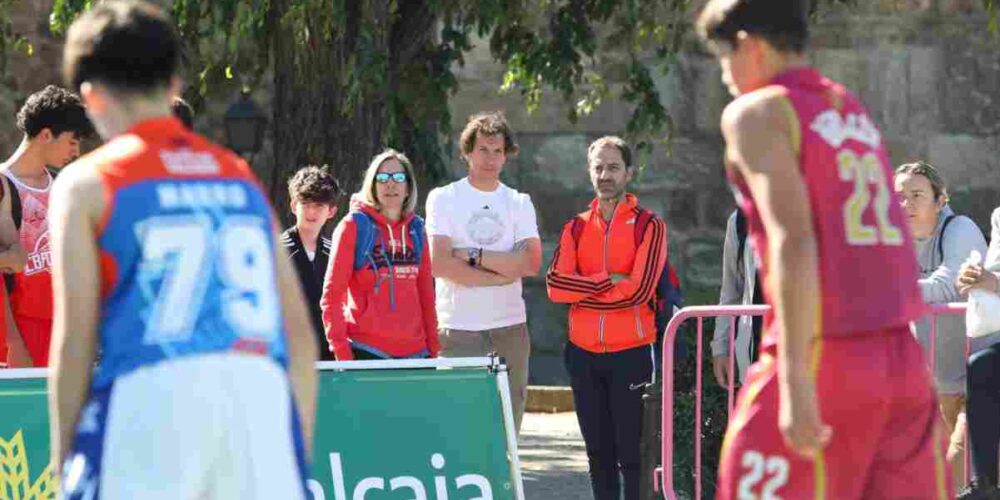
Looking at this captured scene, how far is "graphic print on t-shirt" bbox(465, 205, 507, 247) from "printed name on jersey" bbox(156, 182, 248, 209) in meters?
5.13

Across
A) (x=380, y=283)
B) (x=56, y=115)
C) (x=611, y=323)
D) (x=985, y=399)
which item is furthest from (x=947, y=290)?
(x=56, y=115)

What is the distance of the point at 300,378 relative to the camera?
4.50 m

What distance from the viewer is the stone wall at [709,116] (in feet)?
59.3

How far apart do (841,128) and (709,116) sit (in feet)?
45.1

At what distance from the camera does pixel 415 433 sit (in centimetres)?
780

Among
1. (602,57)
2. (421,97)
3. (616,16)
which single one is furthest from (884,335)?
(602,57)

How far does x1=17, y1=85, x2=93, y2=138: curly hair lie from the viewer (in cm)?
798

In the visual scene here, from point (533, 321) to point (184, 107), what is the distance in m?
10.7

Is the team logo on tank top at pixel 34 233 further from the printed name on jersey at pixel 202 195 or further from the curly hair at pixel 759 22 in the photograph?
the curly hair at pixel 759 22

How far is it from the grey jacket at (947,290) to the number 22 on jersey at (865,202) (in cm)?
396

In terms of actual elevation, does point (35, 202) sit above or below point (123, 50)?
below

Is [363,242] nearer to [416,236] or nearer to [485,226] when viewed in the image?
[416,236]

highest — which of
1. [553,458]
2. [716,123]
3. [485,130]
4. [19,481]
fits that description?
[716,123]

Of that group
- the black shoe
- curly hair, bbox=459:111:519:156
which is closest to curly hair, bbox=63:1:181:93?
the black shoe
